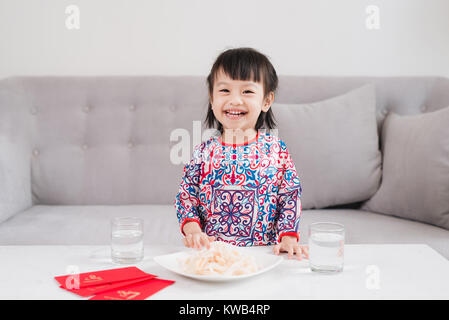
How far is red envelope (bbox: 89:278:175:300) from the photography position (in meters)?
0.79

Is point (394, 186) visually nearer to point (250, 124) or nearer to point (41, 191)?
point (250, 124)

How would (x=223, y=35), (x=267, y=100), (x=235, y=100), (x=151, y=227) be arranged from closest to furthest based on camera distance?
1. (x=235, y=100)
2. (x=267, y=100)
3. (x=151, y=227)
4. (x=223, y=35)

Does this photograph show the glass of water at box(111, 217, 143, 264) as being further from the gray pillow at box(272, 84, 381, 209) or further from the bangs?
the gray pillow at box(272, 84, 381, 209)

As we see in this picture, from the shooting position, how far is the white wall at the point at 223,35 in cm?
241

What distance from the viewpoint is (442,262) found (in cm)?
99

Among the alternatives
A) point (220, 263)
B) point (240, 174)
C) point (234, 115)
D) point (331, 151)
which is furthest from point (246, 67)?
point (331, 151)

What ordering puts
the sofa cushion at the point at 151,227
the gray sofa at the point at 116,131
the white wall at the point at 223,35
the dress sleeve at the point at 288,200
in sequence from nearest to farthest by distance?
the dress sleeve at the point at 288,200 < the sofa cushion at the point at 151,227 < the gray sofa at the point at 116,131 < the white wall at the point at 223,35

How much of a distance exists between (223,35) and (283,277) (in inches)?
68.5

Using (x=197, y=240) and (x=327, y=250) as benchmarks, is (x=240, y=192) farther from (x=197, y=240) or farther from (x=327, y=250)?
(x=327, y=250)

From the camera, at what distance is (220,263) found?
0.89 metres

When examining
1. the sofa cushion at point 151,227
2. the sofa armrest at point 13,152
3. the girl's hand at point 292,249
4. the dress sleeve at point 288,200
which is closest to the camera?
the girl's hand at point 292,249

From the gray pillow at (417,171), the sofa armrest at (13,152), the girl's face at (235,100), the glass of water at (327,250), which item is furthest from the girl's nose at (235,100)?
the sofa armrest at (13,152)

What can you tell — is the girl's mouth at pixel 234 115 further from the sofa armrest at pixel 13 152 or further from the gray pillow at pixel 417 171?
the sofa armrest at pixel 13 152

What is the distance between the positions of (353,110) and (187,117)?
2.36 ft
